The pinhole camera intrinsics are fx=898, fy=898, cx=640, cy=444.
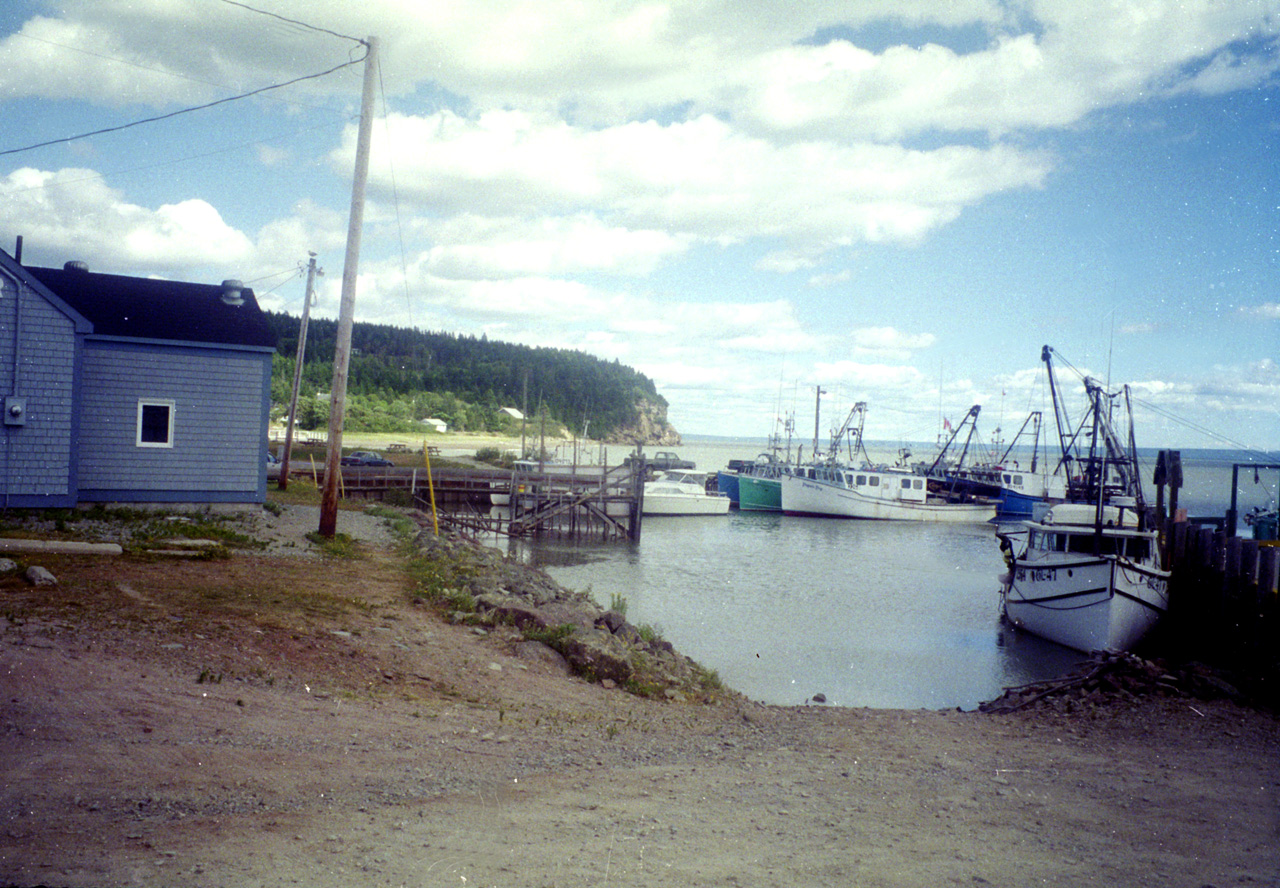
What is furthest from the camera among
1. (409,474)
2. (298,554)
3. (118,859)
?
(409,474)

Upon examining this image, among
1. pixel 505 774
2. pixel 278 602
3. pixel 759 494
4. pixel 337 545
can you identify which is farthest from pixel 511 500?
pixel 505 774

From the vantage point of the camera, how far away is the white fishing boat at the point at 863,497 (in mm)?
63544

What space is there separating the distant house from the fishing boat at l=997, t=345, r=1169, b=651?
20.2 metres

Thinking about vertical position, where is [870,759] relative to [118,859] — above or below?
below

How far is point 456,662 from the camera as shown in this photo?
10859mm

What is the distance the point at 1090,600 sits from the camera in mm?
21547

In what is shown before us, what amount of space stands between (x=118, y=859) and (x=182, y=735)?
2272 millimetres

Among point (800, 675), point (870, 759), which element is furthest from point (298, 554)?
point (870, 759)

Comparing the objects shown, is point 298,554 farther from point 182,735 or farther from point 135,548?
point 182,735

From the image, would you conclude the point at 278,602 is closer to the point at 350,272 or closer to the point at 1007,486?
the point at 350,272

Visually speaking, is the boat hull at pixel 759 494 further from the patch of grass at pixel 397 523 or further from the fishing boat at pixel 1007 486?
the patch of grass at pixel 397 523

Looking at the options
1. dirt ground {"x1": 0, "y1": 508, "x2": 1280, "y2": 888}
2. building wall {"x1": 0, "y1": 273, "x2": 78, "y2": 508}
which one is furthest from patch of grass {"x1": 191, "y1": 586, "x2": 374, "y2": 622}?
building wall {"x1": 0, "y1": 273, "x2": 78, "y2": 508}

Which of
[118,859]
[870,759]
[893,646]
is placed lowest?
[893,646]

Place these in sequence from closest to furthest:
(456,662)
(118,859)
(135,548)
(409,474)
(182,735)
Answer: (118,859)
(182,735)
(456,662)
(135,548)
(409,474)
